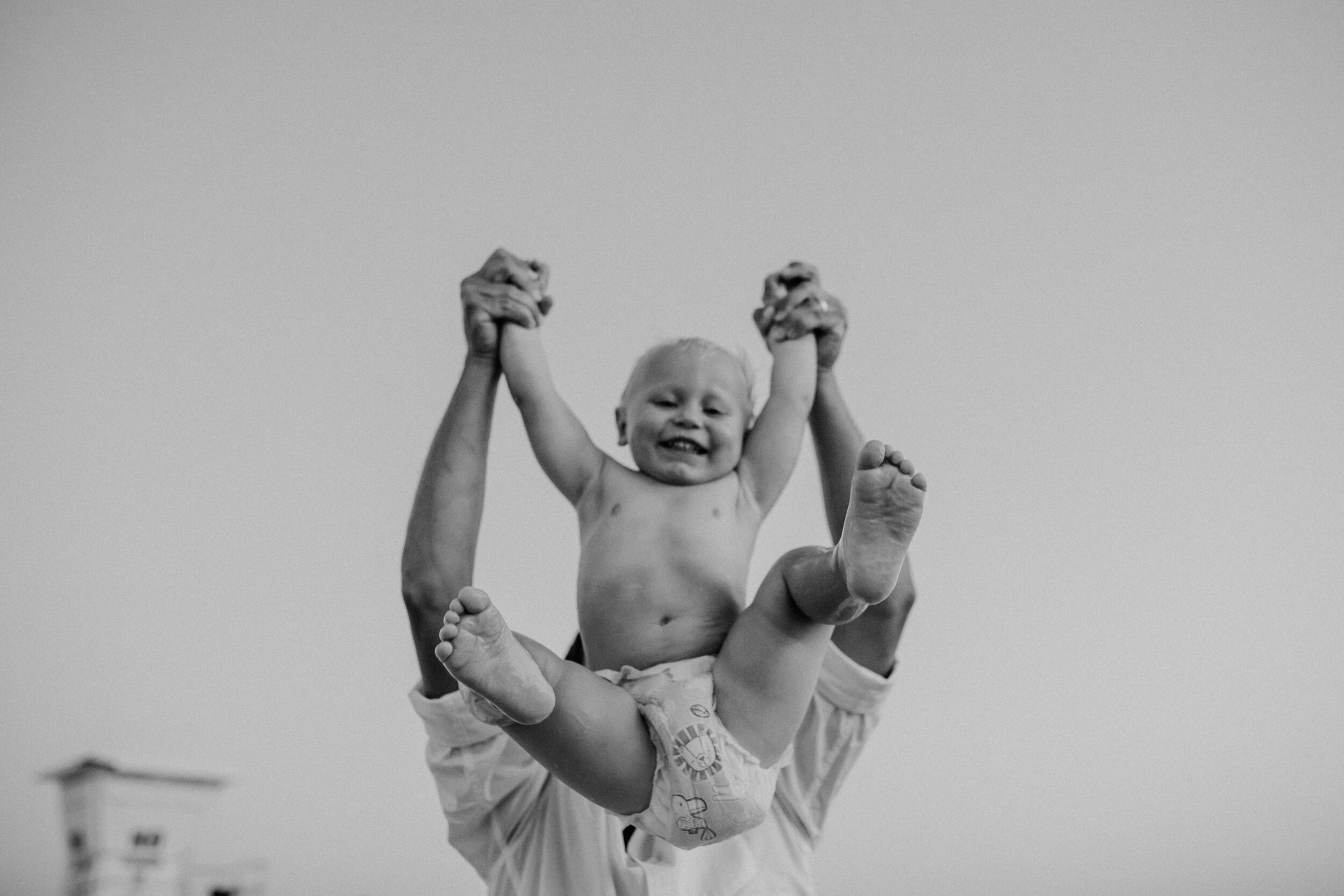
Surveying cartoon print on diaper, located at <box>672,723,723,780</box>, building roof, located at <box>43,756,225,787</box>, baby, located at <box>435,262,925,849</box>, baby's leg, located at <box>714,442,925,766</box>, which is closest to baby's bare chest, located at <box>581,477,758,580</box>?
baby, located at <box>435,262,925,849</box>

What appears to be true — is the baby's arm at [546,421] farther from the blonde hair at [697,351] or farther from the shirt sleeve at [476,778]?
the shirt sleeve at [476,778]

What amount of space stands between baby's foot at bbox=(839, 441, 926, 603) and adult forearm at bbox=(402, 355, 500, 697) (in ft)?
2.21

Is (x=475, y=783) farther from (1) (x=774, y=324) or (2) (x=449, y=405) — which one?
(1) (x=774, y=324)

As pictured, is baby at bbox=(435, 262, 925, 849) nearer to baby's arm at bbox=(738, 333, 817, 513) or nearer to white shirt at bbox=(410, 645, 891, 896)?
baby's arm at bbox=(738, 333, 817, 513)

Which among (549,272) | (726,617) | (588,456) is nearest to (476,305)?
(549,272)

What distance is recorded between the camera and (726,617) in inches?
62.7

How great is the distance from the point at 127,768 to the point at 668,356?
5.01 meters

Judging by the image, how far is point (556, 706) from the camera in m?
1.29

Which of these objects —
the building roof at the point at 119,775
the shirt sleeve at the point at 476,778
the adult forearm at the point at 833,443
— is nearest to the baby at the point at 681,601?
the adult forearm at the point at 833,443

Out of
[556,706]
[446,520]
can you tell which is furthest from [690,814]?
[446,520]

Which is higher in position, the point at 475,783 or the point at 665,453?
the point at 665,453

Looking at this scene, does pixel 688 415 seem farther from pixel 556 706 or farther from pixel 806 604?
pixel 556 706

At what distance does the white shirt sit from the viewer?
1634 millimetres

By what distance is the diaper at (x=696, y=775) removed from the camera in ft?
4.37
